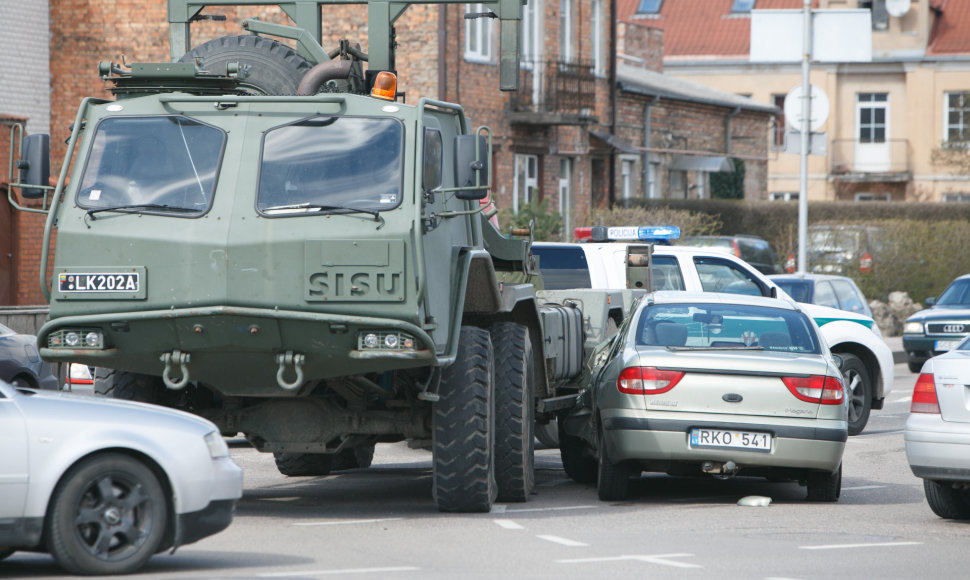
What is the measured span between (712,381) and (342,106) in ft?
10.1

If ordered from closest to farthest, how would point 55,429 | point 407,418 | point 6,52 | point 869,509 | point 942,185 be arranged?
point 55,429 → point 407,418 → point 869,509 → point 6,52 → point 942,185

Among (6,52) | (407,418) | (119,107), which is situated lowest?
(407,418)

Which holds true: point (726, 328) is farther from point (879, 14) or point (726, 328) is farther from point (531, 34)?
point (879, 14)

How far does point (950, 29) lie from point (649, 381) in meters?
57.5

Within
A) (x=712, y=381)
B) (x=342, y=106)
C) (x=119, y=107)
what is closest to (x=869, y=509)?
(x=712, y=381)

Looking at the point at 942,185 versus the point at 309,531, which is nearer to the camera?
the point at 309,531

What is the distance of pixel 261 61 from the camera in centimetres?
1084

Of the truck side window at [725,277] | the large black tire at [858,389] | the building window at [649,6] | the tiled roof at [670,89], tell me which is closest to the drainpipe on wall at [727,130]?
the tiled roof at [670,89]

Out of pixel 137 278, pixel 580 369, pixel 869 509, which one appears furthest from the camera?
pixel 580 369

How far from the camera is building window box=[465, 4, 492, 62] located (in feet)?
98.8

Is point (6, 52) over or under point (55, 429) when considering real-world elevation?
over

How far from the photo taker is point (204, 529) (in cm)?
812

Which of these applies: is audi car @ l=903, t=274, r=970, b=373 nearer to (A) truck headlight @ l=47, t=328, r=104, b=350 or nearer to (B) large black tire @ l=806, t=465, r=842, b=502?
(B) large black tire @ l=806, t=465, r=842, b=502

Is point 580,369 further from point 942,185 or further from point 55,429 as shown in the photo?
point 942,185
